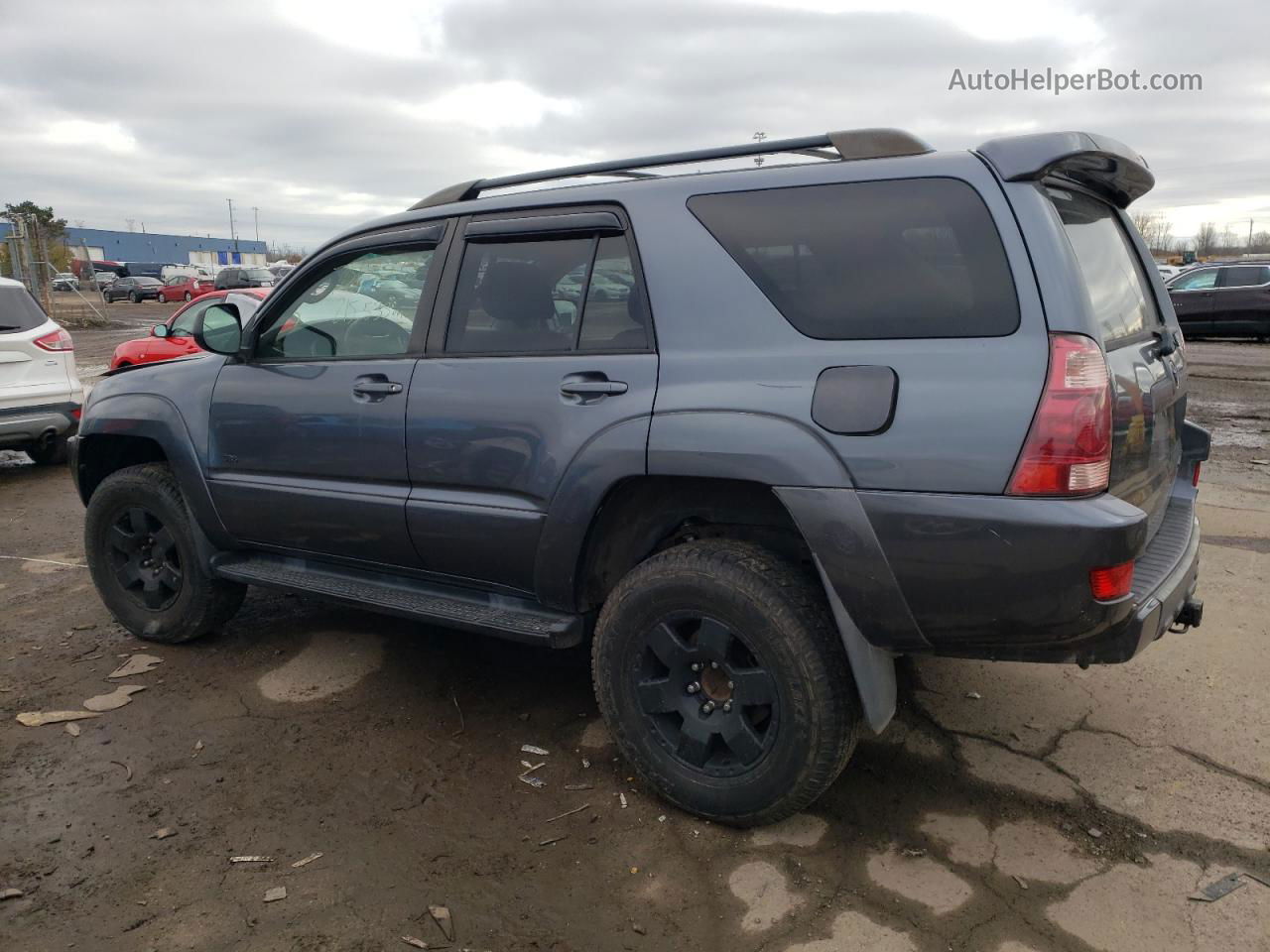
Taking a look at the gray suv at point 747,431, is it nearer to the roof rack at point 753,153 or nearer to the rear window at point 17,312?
the roof rack at point 753,153

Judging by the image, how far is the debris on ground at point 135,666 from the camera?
4.13m

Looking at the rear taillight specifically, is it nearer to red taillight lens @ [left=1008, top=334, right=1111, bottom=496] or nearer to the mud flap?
the mud flap

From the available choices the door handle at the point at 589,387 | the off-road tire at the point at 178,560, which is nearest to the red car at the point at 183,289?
the off-road tire at the point at 178,560

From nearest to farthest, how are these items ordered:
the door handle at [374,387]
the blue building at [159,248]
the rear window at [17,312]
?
the door handle at [374,387]
the rear window at [17,312]
the blue building at [159,248]

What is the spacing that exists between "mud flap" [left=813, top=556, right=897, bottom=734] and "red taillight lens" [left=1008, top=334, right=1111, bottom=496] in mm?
569

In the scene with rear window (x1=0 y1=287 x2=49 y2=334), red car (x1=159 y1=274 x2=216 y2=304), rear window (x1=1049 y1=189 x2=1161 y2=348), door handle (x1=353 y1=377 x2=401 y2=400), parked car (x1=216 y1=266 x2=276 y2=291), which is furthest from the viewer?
red car (x1=159 y1=274 x2=216 y2=304)

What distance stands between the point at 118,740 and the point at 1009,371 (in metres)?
3.27

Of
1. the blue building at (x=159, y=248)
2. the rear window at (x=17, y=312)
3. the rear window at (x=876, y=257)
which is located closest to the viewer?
the rear window at (x=876, y=257)

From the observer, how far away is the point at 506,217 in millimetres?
3348

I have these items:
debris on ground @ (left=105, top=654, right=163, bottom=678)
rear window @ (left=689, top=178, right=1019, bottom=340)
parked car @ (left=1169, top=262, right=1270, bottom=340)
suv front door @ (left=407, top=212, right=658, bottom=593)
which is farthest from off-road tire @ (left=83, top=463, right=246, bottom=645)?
parked car @ (left=1169, top=262, right=1270, bottom=340)

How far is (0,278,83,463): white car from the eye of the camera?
783 centimetres

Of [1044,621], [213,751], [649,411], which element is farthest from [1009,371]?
[213,751]

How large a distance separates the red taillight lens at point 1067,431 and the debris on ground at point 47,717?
3485 millimetres

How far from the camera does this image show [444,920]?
2.52 metres
